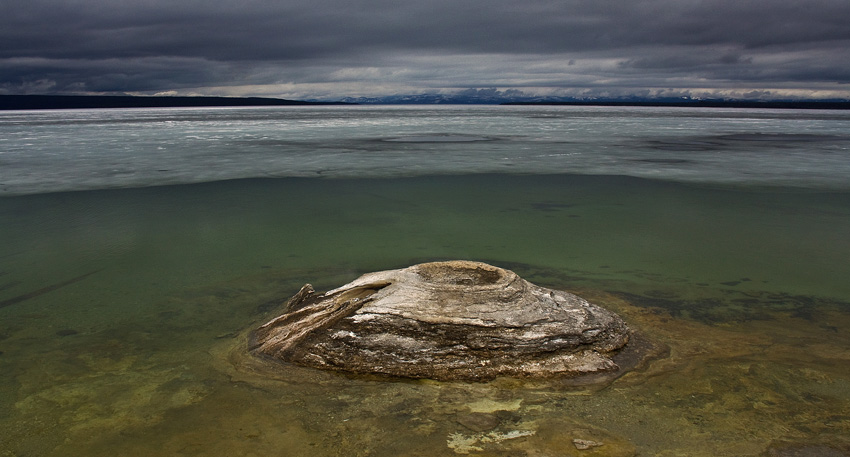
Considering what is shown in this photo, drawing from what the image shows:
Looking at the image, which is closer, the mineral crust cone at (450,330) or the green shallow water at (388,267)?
the green shallow water at (388,267)

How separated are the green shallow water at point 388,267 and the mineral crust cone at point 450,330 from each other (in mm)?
212

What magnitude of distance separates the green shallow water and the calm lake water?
3 cm

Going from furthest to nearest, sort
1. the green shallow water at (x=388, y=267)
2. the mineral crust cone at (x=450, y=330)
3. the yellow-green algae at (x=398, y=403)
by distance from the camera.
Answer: the mineral crust cone at (x=450, y=330) < the green shallow water at (x=388, y=267) < the yellow-green algae at (x=398, y=403)

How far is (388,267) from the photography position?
25.7 ft

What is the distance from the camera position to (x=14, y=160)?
65.0 ft

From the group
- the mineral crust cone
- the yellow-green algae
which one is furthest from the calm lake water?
the mineral crust cone

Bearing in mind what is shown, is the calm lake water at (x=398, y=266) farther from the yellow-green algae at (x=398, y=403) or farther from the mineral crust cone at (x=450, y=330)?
the mineral crust cone at (x=450, y=330)

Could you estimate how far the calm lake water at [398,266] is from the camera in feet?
13.6

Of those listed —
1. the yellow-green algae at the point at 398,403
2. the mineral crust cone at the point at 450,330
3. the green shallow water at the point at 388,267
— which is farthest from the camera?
the mineral crust cone at the point at 450,330

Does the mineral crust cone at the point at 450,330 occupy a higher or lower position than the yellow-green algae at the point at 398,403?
higher

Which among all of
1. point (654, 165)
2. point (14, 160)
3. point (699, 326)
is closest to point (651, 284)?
point (699, 326)

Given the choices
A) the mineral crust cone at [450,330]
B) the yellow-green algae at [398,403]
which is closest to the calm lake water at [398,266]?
the yellow-green algae at [398,403]

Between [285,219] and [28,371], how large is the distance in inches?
235

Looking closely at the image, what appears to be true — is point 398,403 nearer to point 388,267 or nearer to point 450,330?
point 450,330
